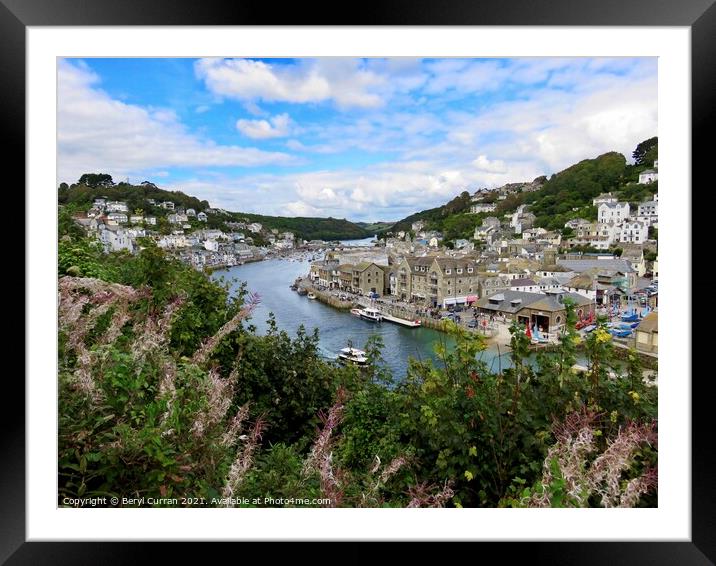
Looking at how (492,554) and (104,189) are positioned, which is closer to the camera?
(492,554)

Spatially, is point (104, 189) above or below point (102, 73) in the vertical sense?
below

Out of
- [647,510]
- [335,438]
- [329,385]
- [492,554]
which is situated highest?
[329,385]

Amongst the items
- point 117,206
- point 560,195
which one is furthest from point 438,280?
point 117,206

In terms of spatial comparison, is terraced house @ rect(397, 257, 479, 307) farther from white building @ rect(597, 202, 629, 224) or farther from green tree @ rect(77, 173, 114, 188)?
green tree @ rect(77, 173, 114, 188)
